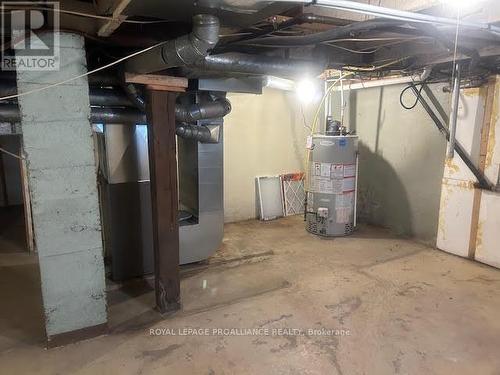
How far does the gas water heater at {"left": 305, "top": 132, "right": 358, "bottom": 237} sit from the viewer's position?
415cm

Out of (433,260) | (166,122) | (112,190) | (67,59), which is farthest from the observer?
(433,260)

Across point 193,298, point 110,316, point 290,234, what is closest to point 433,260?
point 290,234

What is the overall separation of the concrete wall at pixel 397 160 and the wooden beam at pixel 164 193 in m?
2.92

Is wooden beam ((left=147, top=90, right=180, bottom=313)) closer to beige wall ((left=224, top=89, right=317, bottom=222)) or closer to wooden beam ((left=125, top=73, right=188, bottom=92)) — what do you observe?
wooden beam ((left=125, top=73, right=188, bottom=92))

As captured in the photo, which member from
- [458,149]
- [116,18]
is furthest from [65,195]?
[458,149]

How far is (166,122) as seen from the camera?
2.43 meters

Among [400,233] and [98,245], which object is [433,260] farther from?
[98,245]

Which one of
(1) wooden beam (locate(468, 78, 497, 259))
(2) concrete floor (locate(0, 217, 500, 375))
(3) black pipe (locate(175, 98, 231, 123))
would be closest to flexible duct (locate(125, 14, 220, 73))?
(3) black pipe (locate(175, 98, 231, 123))

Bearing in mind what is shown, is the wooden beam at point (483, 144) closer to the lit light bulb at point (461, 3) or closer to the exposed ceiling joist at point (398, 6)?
the lit light bulb at point (461, 3)

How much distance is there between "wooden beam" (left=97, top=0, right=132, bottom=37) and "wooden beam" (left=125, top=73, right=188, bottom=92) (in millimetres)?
361

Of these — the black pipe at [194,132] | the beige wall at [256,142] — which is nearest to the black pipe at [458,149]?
the beige wall at [256,142]

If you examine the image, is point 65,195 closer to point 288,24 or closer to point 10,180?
point 288,24

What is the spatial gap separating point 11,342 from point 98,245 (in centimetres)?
82

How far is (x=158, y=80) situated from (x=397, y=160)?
314 centimetres
